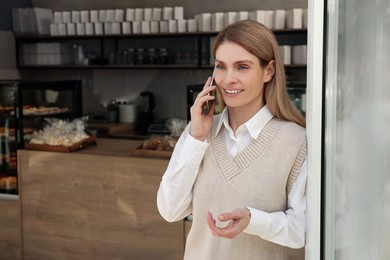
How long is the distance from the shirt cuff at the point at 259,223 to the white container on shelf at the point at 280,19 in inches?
162

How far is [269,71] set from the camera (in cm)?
148

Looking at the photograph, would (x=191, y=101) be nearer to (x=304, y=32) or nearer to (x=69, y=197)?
(x=69, y=197)

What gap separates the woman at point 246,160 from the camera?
1419 millimetres

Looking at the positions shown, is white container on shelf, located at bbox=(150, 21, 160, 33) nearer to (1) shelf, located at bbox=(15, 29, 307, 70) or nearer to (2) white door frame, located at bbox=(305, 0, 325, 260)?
(1) shelf, located at bbox=(15, 29, 307, 70)

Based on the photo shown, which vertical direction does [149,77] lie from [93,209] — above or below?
above

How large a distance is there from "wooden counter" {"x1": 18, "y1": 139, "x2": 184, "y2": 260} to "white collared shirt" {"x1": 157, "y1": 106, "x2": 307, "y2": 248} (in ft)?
4.94

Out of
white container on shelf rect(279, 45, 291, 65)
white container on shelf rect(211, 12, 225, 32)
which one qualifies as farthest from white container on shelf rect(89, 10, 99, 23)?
white container on shelf rect(279, 45, 291, 65)

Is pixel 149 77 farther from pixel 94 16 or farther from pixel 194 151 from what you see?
pixel 194 151

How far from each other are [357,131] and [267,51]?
0.42 m

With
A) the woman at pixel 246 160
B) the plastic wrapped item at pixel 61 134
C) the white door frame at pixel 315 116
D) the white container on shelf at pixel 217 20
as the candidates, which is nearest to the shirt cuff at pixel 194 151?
the woman at pixel 246 160

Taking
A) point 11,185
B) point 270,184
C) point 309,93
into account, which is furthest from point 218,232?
point 11,185

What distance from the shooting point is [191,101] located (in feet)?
10.8

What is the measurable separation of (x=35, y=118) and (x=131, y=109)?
6.63 feet

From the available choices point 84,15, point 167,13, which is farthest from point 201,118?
point 84,15
